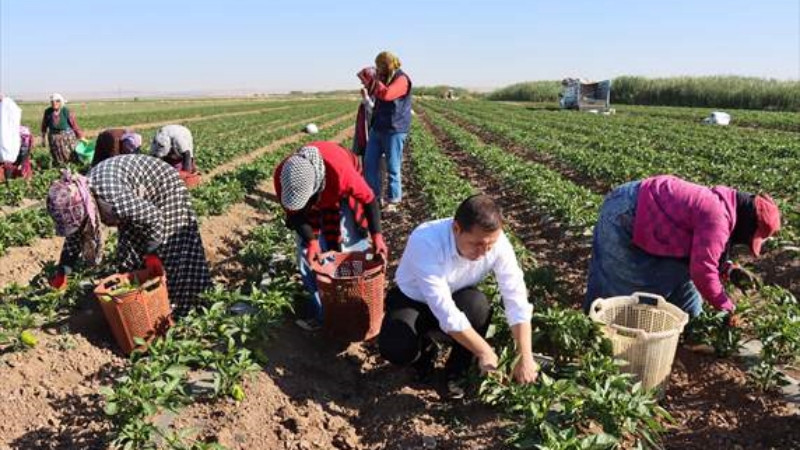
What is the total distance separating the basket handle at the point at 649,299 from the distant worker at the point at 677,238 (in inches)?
9.1

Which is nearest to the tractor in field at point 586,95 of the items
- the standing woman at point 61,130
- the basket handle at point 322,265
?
the standing woman at point 61,130

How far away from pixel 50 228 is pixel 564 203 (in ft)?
21.0

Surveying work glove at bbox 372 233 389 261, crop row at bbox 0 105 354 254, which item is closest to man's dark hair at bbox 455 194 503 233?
work glove at bbox 372 233 389 261

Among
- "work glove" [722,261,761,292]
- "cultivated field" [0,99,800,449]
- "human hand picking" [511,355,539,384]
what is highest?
"work glove" [722,261,761,292]

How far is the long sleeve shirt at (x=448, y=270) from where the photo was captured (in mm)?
3389

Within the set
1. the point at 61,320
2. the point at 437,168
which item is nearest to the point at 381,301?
the point at 61,320

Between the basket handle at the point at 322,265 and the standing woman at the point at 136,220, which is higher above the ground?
the standing woman at the point at 136,220

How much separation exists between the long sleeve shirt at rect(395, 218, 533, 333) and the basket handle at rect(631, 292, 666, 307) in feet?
3.04

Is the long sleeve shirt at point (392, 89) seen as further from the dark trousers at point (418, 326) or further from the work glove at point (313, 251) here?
the dark trousers at point (418, 326)

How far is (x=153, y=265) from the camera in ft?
14.7

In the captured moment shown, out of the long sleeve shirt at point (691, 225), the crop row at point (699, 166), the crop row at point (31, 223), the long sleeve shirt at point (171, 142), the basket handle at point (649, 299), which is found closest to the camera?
the long sleeve shirt at point (691, 225)

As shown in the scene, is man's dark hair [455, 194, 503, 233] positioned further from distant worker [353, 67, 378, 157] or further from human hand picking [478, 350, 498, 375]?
distant worker [353, 67, 378, 157]

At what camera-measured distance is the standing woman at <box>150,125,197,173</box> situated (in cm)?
828

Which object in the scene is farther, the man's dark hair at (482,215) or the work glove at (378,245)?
the work glove at (378,245)
